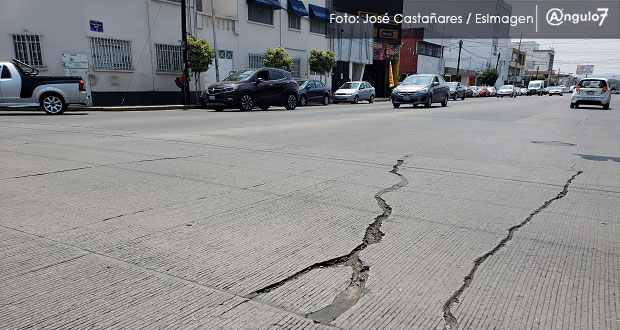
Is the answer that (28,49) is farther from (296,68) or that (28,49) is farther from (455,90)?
(455,90)

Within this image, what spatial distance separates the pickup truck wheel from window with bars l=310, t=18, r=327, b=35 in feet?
76.9

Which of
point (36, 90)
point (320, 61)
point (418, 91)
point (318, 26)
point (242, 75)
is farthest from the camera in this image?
point (318, 26)

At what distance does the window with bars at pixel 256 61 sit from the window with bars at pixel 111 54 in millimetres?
8883

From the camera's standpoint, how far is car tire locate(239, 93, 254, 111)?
1836 centimetres

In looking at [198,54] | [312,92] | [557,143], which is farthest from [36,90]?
[557,143]

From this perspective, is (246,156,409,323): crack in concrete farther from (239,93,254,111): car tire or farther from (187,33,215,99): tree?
(187,33,215,99): tree

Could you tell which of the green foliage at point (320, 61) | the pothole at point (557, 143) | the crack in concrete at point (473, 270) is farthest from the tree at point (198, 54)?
the crack in concrete at point (473, 270)

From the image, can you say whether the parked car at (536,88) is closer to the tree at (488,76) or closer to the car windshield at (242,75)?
the tree at (488,76)

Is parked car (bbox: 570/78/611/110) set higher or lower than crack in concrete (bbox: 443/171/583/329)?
higher

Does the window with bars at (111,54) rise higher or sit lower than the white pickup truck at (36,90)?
higher

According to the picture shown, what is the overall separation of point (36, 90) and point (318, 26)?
25.3 metres

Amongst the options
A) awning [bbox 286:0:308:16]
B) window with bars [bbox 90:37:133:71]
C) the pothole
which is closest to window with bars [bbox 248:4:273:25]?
awning [bbox 286:0:308:16]

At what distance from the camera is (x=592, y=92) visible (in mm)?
24719

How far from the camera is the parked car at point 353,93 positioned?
97.2ft
